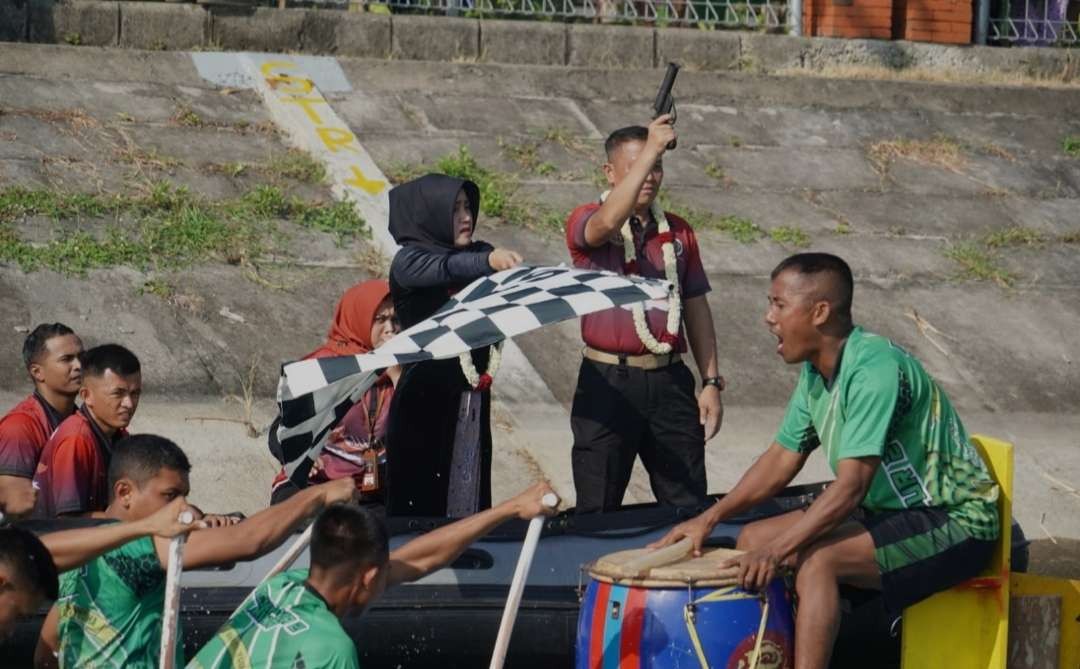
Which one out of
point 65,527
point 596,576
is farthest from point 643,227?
point 65,527

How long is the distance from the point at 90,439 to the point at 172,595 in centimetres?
186

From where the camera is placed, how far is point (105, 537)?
4523 millimetres

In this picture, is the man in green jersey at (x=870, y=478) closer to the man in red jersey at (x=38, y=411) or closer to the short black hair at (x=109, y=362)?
the short black hair at (x=109, y=362)

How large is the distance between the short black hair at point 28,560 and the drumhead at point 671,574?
68.9 inches

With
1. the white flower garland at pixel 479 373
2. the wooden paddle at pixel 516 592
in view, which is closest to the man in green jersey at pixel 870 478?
the wooden paddle at pixel 516 592

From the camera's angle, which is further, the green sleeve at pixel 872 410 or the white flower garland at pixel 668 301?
the white flower garland at pixel 668 301

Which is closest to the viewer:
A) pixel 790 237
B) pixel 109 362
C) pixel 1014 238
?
pixel 109 362

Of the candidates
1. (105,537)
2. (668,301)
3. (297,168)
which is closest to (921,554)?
(668,301)

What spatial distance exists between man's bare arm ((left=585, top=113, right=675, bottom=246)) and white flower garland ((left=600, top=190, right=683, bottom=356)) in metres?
0.17

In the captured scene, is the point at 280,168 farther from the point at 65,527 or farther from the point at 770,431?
the point at 65,527

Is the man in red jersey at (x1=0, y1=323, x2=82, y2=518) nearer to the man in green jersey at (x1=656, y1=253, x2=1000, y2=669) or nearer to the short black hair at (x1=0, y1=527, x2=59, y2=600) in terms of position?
the short black hair at (x1=0, y1=527, x2=59, y2=600)

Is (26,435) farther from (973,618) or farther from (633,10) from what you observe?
(633,10)

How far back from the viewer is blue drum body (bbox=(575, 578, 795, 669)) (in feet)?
17.2

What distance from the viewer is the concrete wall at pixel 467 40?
41.9ft
